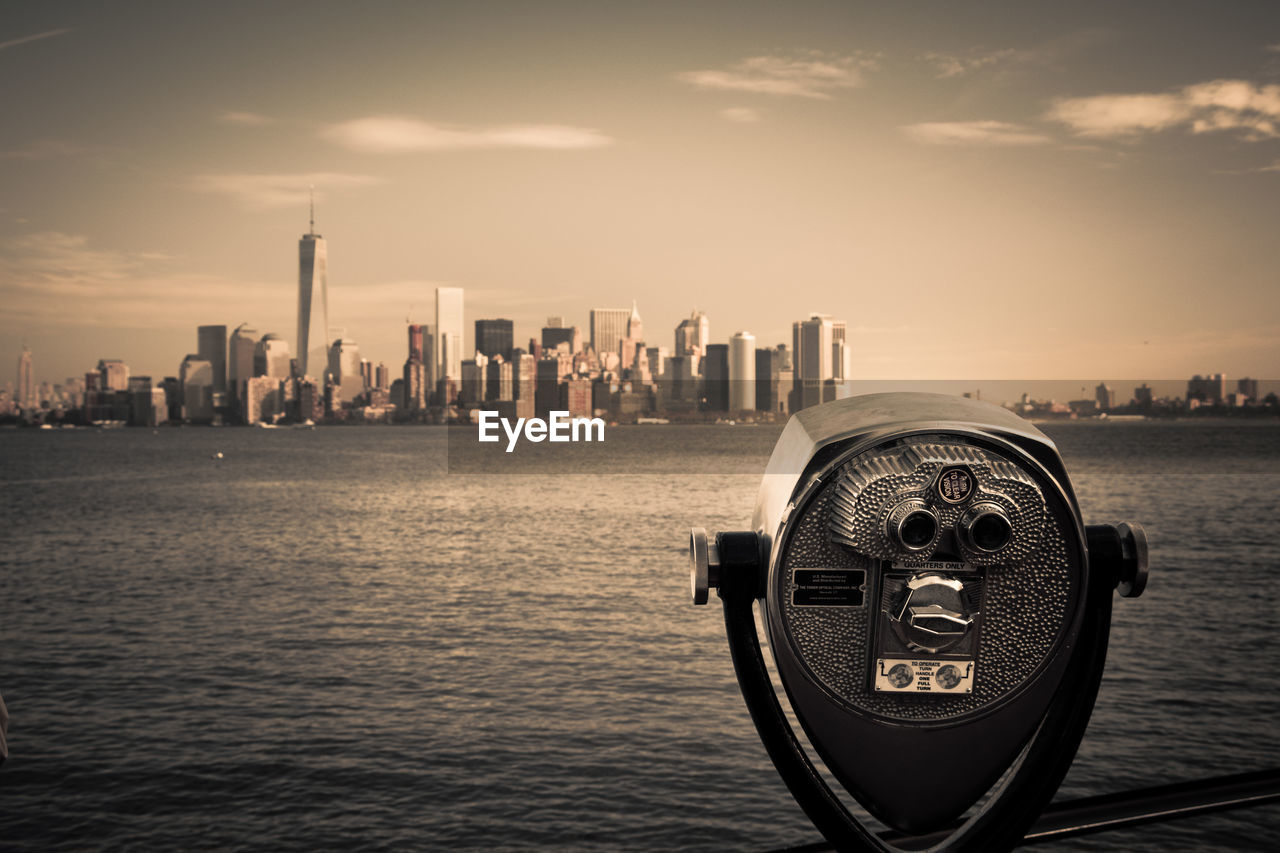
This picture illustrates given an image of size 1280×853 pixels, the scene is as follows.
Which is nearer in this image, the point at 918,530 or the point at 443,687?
the point at 918,530

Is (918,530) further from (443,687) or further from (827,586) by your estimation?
(443,687)

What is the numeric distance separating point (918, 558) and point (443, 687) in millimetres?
24650

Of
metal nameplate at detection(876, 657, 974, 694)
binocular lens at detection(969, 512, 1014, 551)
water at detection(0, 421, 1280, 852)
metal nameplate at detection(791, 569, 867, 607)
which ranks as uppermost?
binocular lens at detection(969, 512, 1014, 551)

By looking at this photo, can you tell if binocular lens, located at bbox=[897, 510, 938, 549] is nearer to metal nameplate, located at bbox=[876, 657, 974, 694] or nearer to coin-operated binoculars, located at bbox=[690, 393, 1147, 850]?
coin-operated binoculars, located at bbox=[690, 393, 1147, 850]

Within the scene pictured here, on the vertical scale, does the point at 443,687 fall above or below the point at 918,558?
below

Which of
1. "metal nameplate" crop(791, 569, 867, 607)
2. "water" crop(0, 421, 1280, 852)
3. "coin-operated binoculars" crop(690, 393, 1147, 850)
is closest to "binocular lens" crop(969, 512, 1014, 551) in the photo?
"coin-operated binoculars" crop(690, 393, 1147, 850)

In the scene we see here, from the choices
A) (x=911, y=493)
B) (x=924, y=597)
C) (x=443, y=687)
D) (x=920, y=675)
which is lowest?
(x=443, y=687)

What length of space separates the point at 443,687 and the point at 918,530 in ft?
81.0

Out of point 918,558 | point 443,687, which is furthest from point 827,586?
point 443,687

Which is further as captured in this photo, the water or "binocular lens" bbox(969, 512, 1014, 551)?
the water

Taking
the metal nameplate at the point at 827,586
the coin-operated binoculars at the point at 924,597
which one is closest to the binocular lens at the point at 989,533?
the coin-operated binoculars at the point at 924,597

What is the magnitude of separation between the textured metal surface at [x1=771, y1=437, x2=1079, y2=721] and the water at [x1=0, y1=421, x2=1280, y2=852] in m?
2.42

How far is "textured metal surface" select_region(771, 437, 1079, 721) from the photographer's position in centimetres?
149

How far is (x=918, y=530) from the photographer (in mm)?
1478
